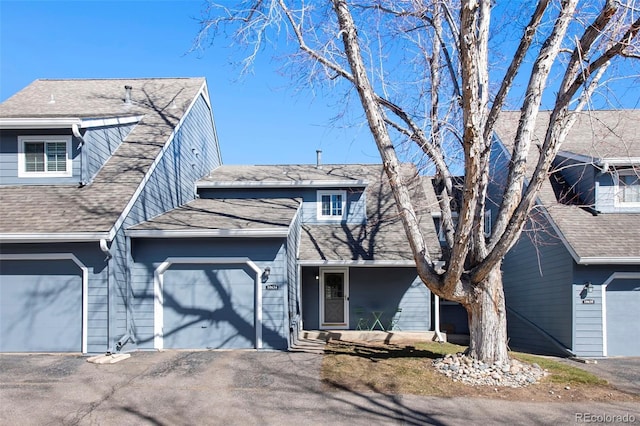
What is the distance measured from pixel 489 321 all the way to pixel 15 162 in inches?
435

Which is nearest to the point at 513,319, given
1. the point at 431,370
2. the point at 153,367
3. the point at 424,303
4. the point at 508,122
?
the point at 424,303

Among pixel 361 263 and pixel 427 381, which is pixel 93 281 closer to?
pixel 361 263

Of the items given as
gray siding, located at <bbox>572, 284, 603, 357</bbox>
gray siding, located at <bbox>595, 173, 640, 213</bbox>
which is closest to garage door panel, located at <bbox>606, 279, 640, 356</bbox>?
gray siding, located at <bbox>572, 284, 603, 357</bbox>

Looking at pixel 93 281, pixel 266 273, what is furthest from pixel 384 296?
pixel 93 281

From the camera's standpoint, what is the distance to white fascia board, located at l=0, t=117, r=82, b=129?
446 inches

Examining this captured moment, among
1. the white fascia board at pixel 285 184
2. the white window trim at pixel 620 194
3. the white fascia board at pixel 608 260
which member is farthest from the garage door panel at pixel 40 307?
the white window trim at pixel 620 194

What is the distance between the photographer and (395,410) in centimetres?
710

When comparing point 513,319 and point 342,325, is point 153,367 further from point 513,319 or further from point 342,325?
point 513,319

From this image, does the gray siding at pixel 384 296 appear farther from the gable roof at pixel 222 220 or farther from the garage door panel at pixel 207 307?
the garage door panel at pixel 207 307

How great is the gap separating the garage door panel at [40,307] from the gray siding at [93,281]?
276mm

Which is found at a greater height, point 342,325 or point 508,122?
point 508,122

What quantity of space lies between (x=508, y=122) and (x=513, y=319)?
6.86 meters

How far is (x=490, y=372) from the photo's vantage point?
337 inches

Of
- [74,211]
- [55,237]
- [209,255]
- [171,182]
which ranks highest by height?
[171,182]
